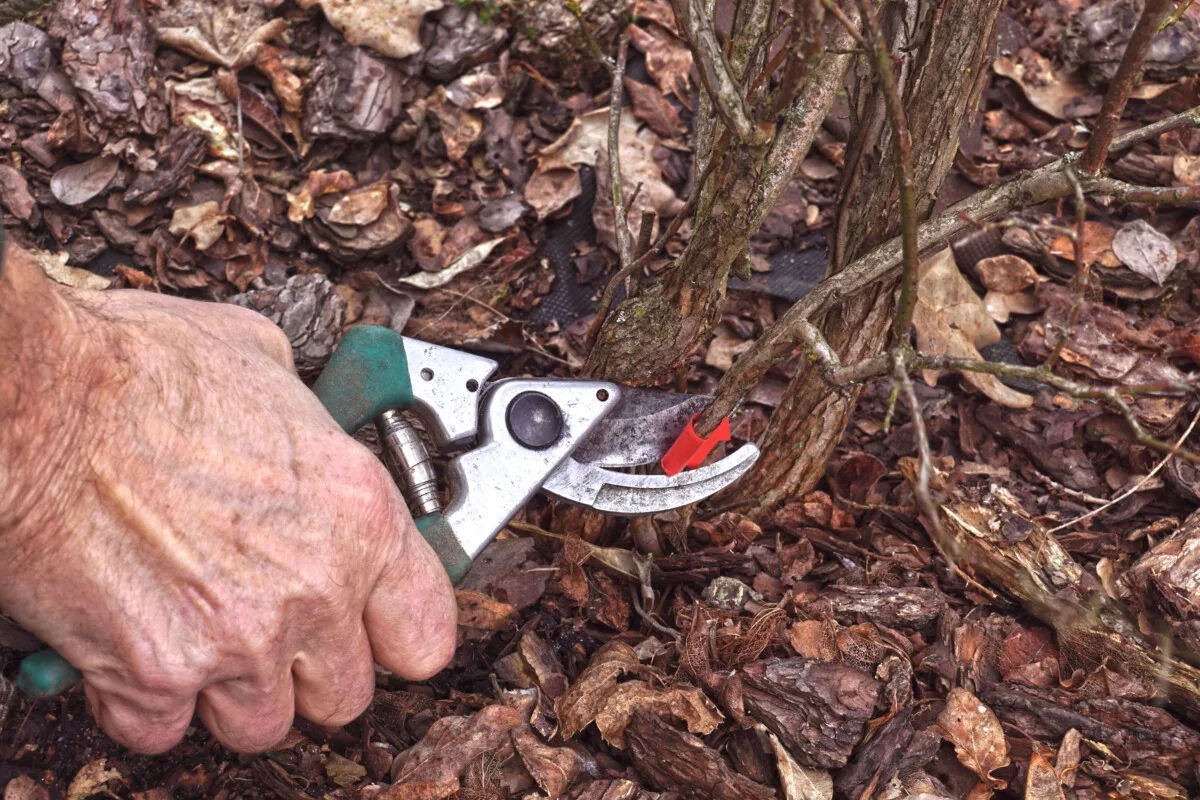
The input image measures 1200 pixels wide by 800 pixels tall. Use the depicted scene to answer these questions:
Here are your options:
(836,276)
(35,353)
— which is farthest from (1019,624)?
(35,353)

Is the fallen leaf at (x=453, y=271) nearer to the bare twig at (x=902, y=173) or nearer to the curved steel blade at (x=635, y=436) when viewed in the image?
the curved steel blade at (x=635, y=436)

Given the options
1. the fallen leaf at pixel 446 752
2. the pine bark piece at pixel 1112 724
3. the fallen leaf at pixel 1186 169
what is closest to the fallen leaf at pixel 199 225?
the fallen leaf at pixel 446 752

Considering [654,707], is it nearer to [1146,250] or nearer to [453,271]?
[453,271]

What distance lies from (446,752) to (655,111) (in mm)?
2332

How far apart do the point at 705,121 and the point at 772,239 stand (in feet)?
3.10

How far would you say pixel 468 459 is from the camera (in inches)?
93.7

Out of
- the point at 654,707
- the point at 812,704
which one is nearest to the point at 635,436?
the point at 654,707

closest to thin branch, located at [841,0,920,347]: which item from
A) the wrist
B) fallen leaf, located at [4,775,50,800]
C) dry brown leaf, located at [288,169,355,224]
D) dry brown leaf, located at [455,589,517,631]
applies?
dry brown leaf, located at [455,589,517,631]

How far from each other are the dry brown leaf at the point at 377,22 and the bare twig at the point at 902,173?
6.70 ft

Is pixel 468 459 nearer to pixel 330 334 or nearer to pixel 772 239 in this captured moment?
pixel 330 334

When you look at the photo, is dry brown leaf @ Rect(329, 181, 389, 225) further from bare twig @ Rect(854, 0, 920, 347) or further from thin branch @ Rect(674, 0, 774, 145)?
bare twig @ Rect(854, 0, 920, 347)

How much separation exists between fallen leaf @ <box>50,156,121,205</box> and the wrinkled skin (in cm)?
110

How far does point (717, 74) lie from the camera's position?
183 centimetres

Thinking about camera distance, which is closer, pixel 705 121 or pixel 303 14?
pixel 705 121
